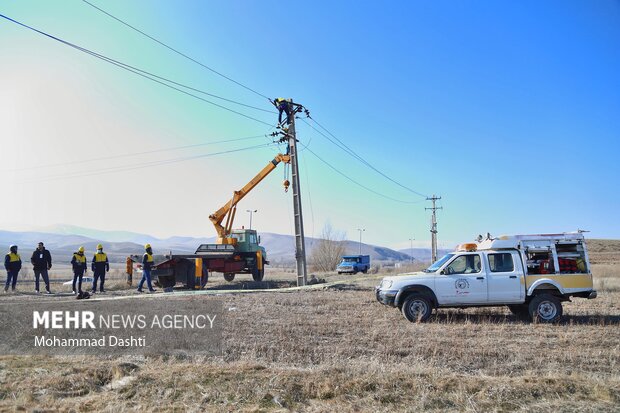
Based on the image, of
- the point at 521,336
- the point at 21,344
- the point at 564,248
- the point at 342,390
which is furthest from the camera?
the point at 564,248

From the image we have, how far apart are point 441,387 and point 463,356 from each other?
196cm

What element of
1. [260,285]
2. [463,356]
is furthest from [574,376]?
[260,285]

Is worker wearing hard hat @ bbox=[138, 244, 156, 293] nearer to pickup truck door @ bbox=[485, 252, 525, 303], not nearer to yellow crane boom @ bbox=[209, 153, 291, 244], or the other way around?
yellow crane boom @ bbox=[209, 153, 291, 244]

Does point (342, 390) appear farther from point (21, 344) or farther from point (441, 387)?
point (21, 344)

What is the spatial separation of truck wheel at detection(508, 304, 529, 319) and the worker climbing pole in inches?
417

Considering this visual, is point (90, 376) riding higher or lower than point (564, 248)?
lower

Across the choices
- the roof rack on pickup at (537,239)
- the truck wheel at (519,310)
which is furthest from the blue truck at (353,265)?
the roof rack on pickup at (537,239)

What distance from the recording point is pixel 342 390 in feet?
17.8

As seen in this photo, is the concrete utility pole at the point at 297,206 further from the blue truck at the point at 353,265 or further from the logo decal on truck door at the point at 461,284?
the blue truck at the point at 353,265

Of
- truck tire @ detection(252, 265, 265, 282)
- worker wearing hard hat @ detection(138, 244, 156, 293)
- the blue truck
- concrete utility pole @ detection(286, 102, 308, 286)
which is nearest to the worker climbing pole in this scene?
concrete utility pole @ detection(286, 102, 308, 286)

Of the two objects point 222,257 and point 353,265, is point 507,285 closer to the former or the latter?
point 222,257

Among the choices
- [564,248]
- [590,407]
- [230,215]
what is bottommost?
[590,407]

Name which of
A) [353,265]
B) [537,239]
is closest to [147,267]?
[537,239]

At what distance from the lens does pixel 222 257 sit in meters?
21.4
